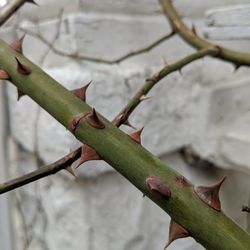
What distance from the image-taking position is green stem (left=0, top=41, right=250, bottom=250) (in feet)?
0.62

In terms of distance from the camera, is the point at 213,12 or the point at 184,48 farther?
the point at 184,48

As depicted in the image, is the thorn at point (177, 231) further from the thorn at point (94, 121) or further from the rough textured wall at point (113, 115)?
the rough textured wall at point (113, 115)

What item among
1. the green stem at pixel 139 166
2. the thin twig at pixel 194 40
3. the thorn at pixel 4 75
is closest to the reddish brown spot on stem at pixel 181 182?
the green stem at pixel 139 166

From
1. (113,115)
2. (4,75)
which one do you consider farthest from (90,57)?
(4,75)

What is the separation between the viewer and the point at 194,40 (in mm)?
490

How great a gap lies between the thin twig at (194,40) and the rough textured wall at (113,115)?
0.05 m

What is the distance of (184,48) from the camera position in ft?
2.16

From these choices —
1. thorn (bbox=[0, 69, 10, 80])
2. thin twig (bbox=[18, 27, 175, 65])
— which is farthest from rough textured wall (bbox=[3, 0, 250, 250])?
thorn (bbox=[0, 69, 10, 80])

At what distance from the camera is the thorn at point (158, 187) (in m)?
0.19

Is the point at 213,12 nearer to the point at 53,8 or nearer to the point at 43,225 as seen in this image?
the point at 53,8

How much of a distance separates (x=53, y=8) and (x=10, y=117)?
178 mm

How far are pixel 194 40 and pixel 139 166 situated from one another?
323 millimetres

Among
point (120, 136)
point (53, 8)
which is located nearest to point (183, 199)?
point (120, 136)

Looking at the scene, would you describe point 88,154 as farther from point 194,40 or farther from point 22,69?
point 194,40
